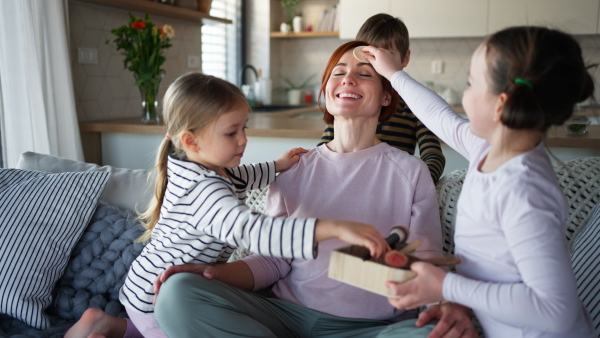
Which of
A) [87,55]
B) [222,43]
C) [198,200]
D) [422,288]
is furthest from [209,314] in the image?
[222,43]

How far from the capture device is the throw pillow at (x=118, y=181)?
6.57 feet

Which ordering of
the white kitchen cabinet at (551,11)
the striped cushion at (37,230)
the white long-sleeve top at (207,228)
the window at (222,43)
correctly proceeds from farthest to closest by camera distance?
the window at (222,43)
the white kitchen cabinet at (551,11)
the striped cushion at (37,230)
the white long-sleeve top at (207,228)

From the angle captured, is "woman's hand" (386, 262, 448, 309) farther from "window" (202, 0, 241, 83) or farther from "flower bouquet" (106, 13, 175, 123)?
"window" (202, 0, 241, 83)

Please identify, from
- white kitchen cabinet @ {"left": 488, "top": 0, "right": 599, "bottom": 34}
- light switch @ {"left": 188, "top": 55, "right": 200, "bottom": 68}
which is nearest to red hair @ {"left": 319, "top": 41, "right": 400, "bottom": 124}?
light switch @ {"left": 188, "top": 55, "right": 200, "bottom": 68}

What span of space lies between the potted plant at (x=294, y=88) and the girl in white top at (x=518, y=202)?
425 cm

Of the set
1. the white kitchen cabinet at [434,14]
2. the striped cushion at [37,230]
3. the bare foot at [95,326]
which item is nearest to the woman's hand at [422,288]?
the bare foot at [95,326]

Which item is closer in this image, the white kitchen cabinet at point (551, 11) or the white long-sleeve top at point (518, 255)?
the white long-sleeve top at point (518, 255)

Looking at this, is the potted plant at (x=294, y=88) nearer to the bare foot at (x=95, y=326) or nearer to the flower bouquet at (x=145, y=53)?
the flower bouquet at (x=145, y=53)

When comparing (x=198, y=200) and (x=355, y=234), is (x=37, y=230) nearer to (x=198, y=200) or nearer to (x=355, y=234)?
(x=198, y=200)

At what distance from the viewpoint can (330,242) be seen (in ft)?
4.83

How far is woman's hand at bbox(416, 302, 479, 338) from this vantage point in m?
1.16

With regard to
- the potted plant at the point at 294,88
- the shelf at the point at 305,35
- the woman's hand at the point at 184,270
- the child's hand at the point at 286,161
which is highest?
the shelf at the point at 305,35

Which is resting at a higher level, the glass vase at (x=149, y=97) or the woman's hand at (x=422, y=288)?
the glass vase at (x=149, y=97)

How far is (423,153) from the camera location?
1918mm
